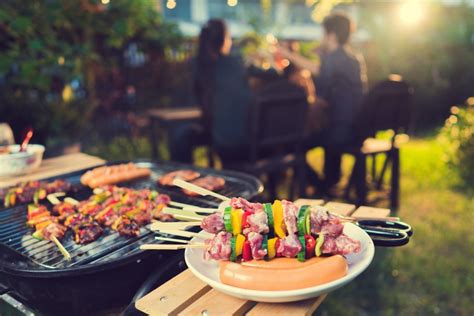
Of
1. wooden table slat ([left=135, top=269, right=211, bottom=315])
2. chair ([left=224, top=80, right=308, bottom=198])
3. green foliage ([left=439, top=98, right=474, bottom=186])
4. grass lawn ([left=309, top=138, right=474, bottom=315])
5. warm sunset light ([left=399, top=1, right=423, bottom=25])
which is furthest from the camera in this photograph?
warm sunset light ([left=399, top=1, right=423, bottom=25])

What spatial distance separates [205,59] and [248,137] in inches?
42.2

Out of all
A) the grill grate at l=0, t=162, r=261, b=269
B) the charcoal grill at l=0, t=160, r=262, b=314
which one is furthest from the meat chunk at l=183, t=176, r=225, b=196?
the charcoal grill at l=0, t=160, r=262, b=314

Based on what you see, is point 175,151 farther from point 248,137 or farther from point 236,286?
point 236,286

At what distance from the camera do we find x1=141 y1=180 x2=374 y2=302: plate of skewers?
50.6 inches

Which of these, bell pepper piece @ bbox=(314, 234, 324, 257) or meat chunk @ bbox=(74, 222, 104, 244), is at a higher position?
bell pepper piece @ bbox=(314, 234, 324, 257)

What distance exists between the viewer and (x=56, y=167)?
3193mm

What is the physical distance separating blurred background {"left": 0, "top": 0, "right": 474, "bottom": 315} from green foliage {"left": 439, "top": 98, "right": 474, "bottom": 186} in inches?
0.6

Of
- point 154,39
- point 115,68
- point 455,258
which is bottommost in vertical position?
point 455,258

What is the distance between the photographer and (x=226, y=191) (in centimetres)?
262

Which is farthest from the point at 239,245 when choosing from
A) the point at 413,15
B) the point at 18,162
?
the point at 413,15

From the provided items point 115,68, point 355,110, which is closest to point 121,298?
point 355,110

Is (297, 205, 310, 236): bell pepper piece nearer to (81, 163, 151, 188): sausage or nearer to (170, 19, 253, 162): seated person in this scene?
(81, 163, 151, 188): sausage

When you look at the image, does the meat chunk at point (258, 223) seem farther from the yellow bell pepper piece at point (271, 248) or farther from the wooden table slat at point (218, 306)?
the wooden table slat at point (218, 306)

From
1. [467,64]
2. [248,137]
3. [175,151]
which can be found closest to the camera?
[248,137]
